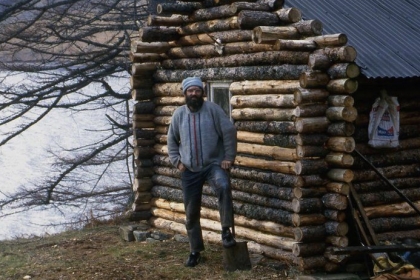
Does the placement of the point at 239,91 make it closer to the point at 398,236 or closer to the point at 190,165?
the point at 190,165

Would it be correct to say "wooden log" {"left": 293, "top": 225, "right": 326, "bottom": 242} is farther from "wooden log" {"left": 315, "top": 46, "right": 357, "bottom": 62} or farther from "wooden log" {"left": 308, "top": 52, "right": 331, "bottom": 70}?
"wooden log" {"left": 315, "top": 46, "right": 357, "bottom": 62}

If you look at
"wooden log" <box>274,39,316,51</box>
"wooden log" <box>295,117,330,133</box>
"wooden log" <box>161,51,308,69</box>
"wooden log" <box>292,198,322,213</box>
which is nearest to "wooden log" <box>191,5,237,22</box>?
"wooden log" <box>161,51,308,69</box>

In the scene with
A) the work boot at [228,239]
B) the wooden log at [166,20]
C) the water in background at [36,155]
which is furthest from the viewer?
the water in background at [36,155]

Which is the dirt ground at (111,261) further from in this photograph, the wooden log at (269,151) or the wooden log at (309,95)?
Answer: the wooden log at (309,95)

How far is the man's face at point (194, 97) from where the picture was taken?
11.9 meters

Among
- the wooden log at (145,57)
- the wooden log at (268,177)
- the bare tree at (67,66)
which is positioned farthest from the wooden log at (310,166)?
the bare tree at (67,66)

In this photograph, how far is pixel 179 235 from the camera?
47.5ft

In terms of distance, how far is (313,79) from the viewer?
11.4 meters

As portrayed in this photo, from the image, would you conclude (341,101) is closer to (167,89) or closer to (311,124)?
(311,124)

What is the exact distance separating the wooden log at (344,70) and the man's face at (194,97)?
173 cm

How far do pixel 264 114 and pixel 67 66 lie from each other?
11.6 meters

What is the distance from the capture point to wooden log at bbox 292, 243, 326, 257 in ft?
37.9

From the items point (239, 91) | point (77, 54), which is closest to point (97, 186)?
point (77, 54)

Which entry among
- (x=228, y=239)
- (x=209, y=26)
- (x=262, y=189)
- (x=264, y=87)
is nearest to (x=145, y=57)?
(x=209, y=26)
